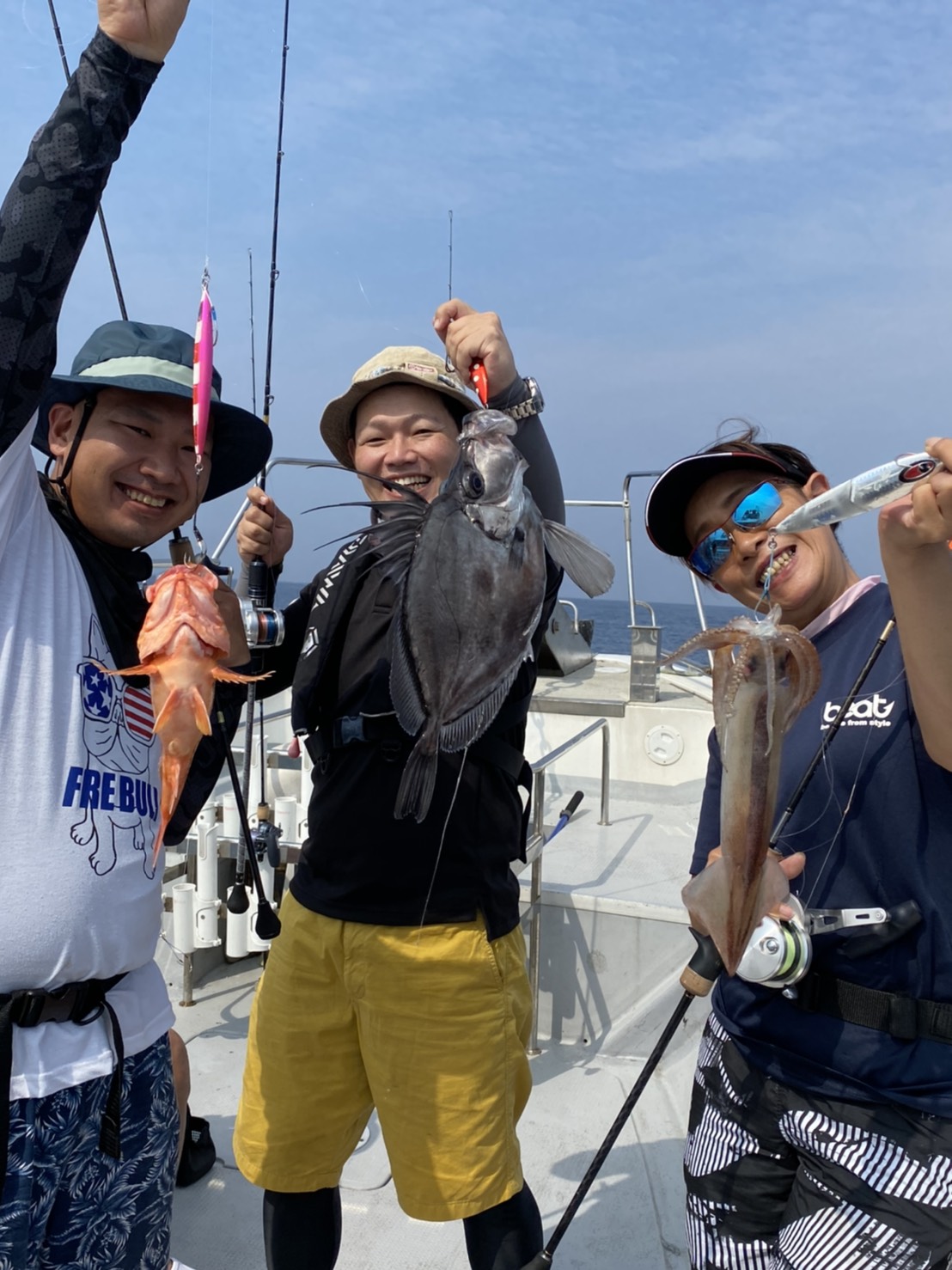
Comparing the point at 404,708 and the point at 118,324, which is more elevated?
the point at 118,324

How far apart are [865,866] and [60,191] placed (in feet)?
7.50

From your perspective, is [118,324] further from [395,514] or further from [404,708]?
[404,708]

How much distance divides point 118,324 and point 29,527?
636 millimetres

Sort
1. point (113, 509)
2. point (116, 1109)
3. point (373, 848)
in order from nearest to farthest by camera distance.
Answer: point (116, 1109) < point (113, 509) < point (373, 848)

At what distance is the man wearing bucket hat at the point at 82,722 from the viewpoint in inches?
69.8

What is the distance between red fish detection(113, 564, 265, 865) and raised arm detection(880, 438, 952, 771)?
49.9 inches

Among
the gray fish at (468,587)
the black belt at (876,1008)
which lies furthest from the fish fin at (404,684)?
the black belt at (876,1008)

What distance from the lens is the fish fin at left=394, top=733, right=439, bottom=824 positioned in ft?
6.32

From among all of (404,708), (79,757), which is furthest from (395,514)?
(79,757)

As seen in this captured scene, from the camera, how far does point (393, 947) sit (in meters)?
2.49

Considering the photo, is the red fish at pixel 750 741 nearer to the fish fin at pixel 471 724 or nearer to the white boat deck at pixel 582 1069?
the fish fin at pixel 471 724

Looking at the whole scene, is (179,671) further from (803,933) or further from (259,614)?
(803,933)

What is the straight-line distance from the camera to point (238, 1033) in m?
4.79

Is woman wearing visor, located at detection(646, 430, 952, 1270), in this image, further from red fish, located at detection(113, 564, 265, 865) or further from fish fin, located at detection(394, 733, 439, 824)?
red fish, located at detection(113, 564, 265, 865)
